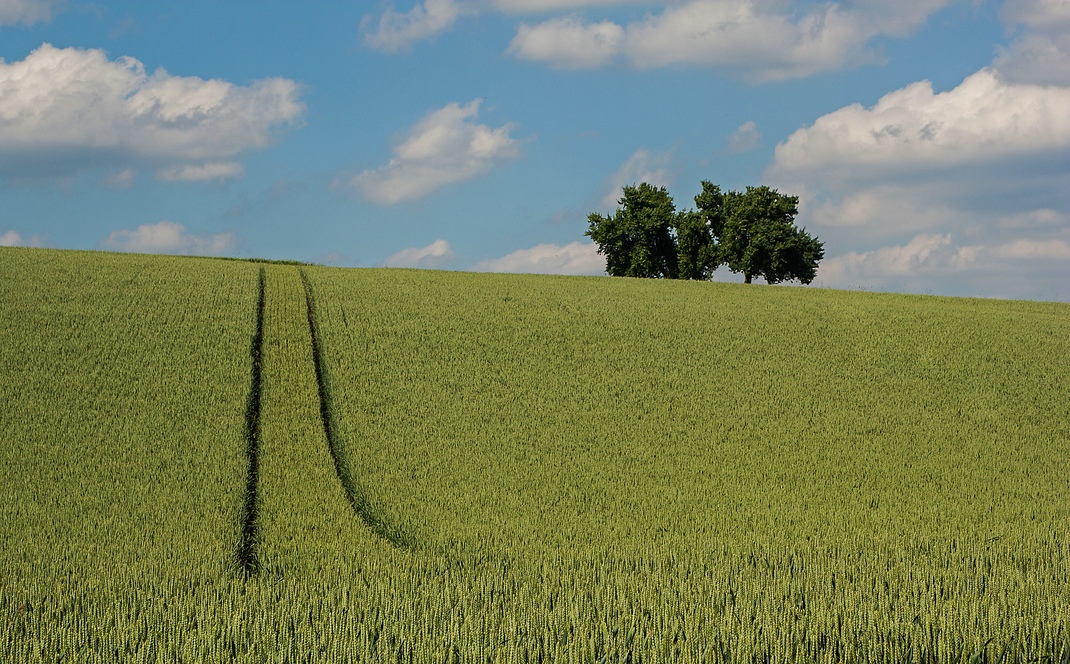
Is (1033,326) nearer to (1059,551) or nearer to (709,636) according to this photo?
(1059,551)

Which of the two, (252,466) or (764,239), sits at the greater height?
(764,239)

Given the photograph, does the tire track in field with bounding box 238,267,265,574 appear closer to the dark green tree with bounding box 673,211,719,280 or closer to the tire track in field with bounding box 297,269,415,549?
the tire track in field with bounding box 297,269,415,549

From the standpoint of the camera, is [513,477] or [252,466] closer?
[513,477]

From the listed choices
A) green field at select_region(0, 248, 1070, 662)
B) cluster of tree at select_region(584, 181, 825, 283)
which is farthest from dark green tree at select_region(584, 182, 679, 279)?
green field at select_region(0, 248, 1070, 662)

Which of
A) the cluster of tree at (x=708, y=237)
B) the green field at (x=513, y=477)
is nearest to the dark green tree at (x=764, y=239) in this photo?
the cluster of tree at (x=708, y=237)

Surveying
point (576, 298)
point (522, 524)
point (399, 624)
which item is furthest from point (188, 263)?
point (399, 624)

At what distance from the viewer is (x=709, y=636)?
7957 mm

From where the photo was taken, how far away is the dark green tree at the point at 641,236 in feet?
186

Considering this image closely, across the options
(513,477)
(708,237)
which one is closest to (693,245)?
(708,237)

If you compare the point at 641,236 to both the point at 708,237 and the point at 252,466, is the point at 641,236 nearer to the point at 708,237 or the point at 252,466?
the point at 708,237

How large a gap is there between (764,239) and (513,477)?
1609 inches

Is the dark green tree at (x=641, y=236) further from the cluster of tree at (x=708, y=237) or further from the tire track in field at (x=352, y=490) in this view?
the tire track in field at (x=352, y=490)

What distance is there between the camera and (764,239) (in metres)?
53.2

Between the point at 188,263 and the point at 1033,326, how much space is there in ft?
101
